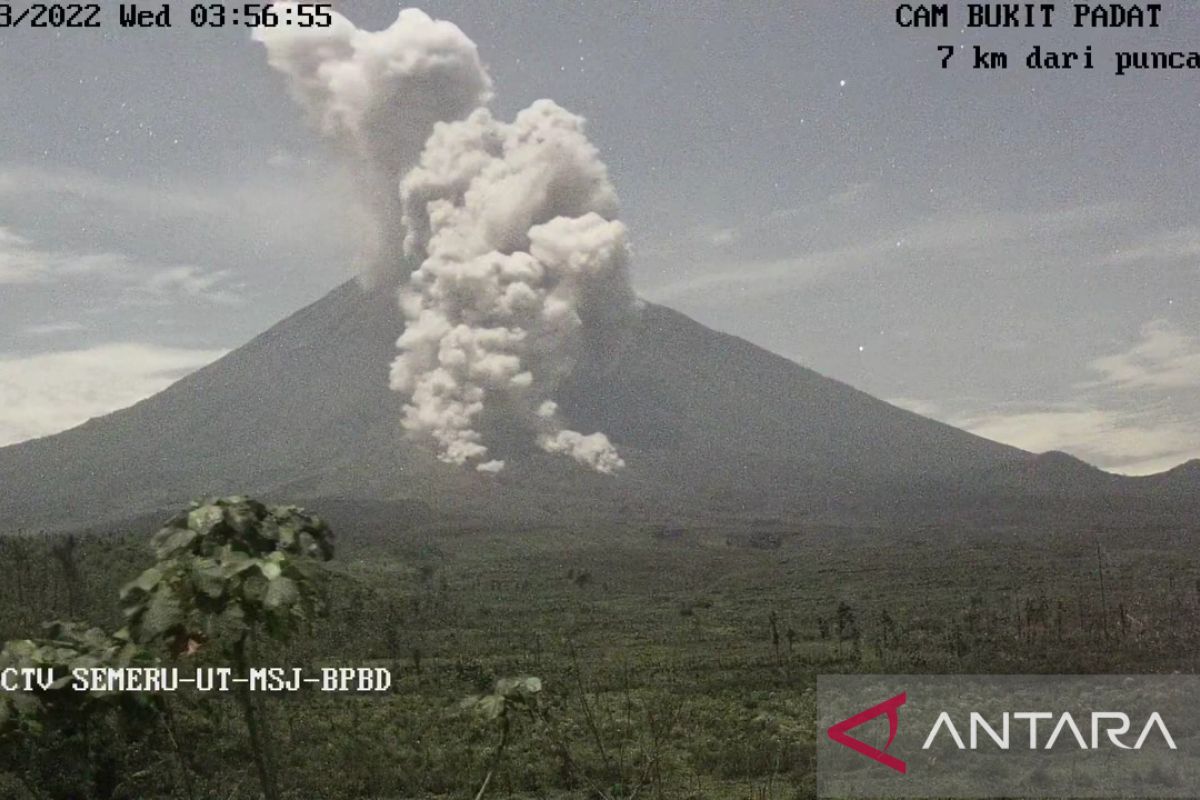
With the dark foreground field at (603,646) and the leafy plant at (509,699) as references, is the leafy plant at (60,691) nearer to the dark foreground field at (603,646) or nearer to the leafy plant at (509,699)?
the dark foreground field at (603,646)

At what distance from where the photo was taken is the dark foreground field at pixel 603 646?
14.3 meters

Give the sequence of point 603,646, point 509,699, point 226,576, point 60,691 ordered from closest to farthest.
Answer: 1. point 226,576
2. point 509,699
3. point 60,691
4. point 603,646

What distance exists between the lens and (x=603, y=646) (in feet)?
135

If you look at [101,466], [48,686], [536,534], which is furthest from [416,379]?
[48,686]

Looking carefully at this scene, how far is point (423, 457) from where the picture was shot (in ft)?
588

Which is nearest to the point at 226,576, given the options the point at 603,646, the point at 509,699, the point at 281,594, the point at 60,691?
the point at 281,594

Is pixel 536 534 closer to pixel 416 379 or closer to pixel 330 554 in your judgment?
pixel 416 379

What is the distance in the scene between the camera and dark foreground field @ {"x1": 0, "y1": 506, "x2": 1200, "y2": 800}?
47.0 ft

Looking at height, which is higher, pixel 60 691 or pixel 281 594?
pixel 281 594

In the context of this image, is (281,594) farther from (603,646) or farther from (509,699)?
(603,646)

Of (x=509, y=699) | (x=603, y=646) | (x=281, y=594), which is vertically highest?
(x=281, y=594)

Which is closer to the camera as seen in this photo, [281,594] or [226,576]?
[281,594]

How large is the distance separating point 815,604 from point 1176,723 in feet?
123

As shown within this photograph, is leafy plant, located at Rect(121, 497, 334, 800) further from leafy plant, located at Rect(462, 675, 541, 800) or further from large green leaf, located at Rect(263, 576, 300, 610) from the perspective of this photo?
leafy plant, located at Rect(462, 675, 541, 800)
